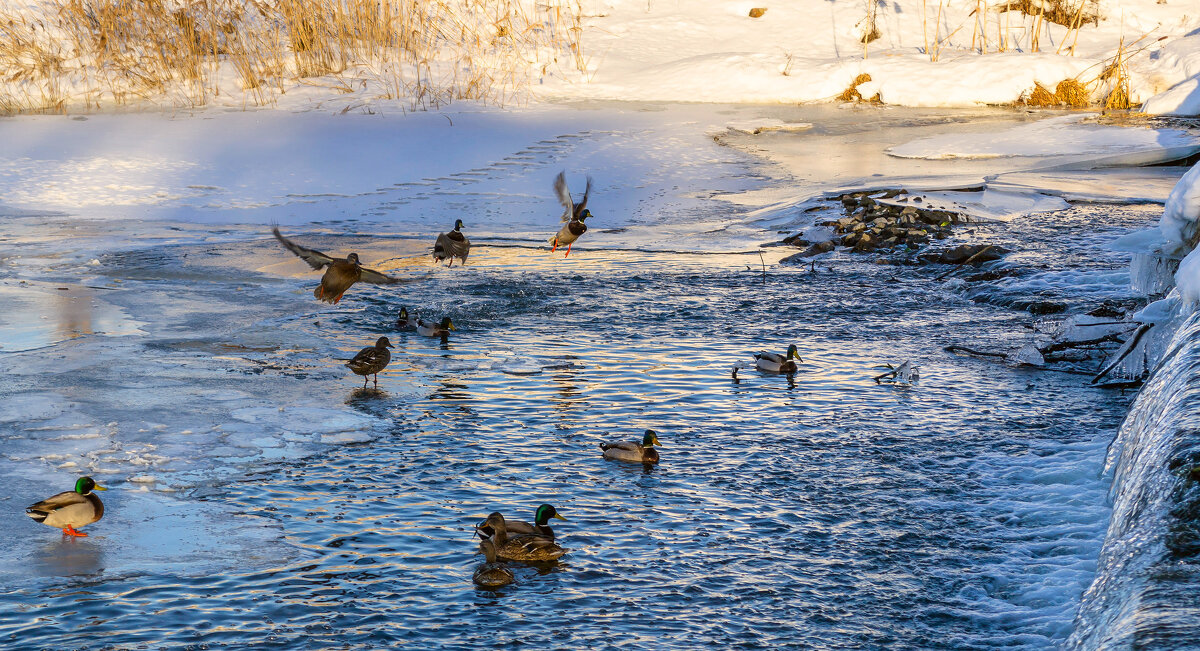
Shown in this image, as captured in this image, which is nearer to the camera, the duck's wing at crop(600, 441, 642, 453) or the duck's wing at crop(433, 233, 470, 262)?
the duck's wing at crop(600, 441, 642, 453)

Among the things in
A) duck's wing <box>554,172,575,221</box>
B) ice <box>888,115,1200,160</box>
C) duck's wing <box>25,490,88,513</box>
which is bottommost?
duck's wing <box>25,490,88,513</box>

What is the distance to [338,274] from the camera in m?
8.28

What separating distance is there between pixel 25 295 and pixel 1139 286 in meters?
9.21

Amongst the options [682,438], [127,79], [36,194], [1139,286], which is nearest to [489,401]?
[682,438]

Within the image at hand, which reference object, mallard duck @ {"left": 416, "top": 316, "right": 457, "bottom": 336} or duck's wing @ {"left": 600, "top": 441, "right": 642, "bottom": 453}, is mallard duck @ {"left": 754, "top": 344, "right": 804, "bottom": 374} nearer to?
duck's wing @ {"left": 600, "top": 441, "right": 642, "bottom": 453}

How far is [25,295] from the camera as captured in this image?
966 centimetres

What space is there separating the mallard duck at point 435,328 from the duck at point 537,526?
3780 mm

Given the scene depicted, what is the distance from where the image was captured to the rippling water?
14.5 ft

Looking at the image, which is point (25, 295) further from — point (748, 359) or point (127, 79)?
point (127, 79)

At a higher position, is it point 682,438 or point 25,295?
point 25,295

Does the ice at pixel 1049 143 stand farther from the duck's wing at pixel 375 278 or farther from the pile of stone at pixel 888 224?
the duck's wing at pixel 375 278

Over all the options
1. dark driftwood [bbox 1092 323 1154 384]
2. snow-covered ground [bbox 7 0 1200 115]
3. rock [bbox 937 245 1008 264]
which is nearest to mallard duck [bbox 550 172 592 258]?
rock [bbox 937 245 1008 264]

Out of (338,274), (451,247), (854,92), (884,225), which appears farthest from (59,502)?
(854,92)

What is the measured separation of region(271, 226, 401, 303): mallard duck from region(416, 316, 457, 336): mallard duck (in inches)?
25.9
